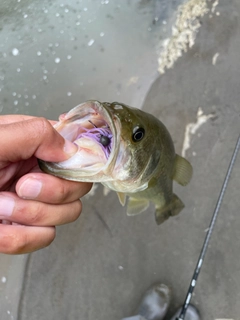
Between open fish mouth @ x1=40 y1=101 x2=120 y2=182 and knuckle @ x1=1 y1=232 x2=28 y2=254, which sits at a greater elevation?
open fish mouth @ x1=40 y1=101 x2=120 y2=182

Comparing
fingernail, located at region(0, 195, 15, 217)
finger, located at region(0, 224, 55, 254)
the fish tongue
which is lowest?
finger, located at region(0, 224, 55, 254)

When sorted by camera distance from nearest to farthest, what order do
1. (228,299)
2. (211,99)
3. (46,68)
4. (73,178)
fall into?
1. (73,178)
2. (228,299)
3. (211,99)
4. (46,68)

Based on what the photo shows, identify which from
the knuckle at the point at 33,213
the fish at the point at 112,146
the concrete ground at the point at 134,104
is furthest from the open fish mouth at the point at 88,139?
the concrete ground at the point at 134,104

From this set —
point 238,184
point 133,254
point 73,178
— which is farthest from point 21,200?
point 238,184

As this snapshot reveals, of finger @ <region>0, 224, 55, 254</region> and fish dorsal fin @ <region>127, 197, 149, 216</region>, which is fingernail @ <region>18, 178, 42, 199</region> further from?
fish dorsal fin @ <region>127, 197, 149, 216</region>

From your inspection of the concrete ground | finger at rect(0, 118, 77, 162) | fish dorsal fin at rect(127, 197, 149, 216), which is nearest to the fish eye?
finger at rect(0, 118, 77, 162)

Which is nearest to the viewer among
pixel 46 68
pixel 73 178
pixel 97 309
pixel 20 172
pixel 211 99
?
pixel 73 178

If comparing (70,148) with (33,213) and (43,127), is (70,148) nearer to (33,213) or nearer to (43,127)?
(43,127)

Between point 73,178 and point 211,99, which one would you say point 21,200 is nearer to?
point 73,178
